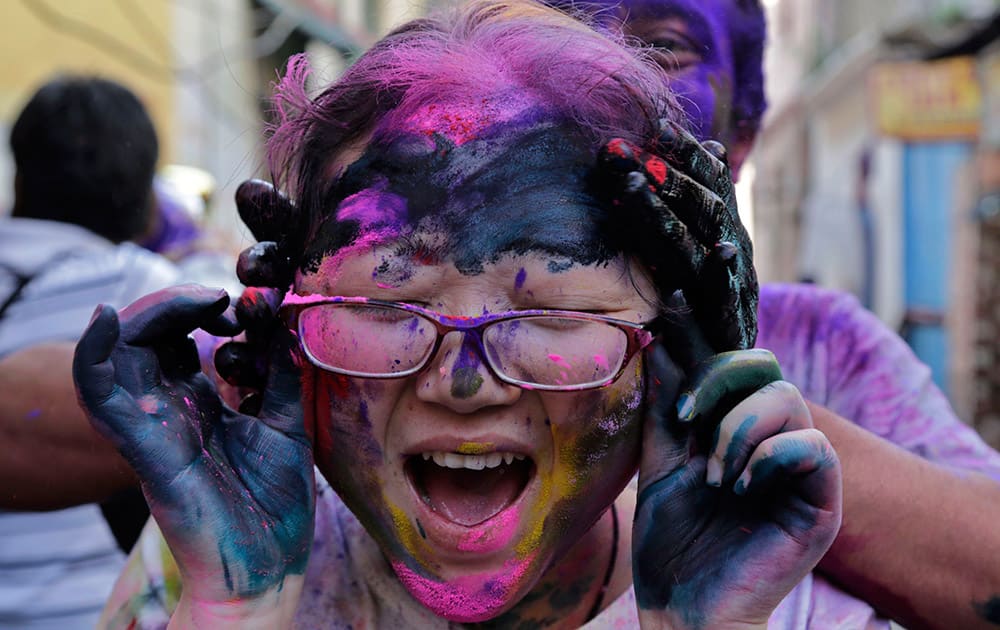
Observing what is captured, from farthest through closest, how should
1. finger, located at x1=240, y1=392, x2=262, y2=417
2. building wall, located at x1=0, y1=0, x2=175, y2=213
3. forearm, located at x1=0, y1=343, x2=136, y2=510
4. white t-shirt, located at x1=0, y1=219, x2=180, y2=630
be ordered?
building wall, located at x1=0, y1=0, x2=175, y2=213 < white t-shirt, located at x1=0, y1=219, x2=180, y2=630 < forearm, located at x1=0, y1=343, x2=136, y2=510 < finger, located at x1=240, y1=392, x2=262, y2=417

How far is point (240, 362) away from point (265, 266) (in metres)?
0.15

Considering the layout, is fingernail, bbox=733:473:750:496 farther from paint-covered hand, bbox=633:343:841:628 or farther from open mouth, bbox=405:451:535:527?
open mouth, bbox=405:451:535:527

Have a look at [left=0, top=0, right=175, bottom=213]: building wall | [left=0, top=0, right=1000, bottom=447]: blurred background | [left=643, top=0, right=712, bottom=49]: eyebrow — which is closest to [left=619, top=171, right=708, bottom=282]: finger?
[left=643, top=0, right=712, bottom=49]: eyebrow

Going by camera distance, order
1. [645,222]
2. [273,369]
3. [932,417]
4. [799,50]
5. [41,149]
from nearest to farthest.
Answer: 1. [645,222]
2. [273,369]
3. [932,417]
4. [41,149]
5. [799,50]

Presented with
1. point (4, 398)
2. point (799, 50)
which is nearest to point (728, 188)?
point (4, 398)

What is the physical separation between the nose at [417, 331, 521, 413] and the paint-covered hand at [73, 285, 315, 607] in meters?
0.24

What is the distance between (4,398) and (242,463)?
3.12 feet

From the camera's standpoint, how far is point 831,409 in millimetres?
1936

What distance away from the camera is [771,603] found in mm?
1257

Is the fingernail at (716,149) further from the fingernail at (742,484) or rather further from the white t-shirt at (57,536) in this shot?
the white t-shirt at (57,536)

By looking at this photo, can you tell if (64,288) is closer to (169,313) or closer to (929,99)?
(169,313)

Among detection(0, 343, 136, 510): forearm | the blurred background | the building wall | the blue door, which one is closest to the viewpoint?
detection(0, 343, 136, 510): forearm

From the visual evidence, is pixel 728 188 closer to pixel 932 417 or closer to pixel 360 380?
pixel 360 380

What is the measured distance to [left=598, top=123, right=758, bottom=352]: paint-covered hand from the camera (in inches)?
48.6
